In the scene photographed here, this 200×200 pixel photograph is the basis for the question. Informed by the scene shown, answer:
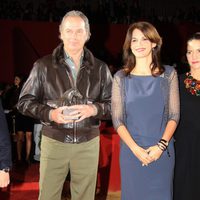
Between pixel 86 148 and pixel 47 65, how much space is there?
0.63 meters

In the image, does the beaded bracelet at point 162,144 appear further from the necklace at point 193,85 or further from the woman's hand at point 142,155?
the necklace at point 193,85

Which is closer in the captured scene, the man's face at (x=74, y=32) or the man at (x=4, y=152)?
the man at (x=4, y=152)

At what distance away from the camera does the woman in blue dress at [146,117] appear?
276 cm

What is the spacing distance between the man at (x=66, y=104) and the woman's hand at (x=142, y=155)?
31cm

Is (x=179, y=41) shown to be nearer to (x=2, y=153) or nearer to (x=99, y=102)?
(x=99, y=102)

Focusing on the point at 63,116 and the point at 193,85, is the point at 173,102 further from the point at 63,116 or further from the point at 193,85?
the point at 63,116

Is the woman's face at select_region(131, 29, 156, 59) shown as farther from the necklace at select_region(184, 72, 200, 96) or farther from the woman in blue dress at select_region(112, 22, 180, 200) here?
the necklace at select_region(184, 72, 200, 96)

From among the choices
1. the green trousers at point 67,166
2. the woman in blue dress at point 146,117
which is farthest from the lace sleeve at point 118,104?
the green trousers at point 67,166

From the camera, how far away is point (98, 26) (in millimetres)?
9484

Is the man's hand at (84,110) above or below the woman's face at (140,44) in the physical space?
below

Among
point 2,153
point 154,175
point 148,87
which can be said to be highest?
point 148,87

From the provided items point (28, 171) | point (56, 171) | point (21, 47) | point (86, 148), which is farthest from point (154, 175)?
point (21, 47)

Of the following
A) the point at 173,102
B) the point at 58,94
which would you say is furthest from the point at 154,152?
the point at 58,94

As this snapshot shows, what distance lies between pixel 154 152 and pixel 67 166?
0.61 metres
